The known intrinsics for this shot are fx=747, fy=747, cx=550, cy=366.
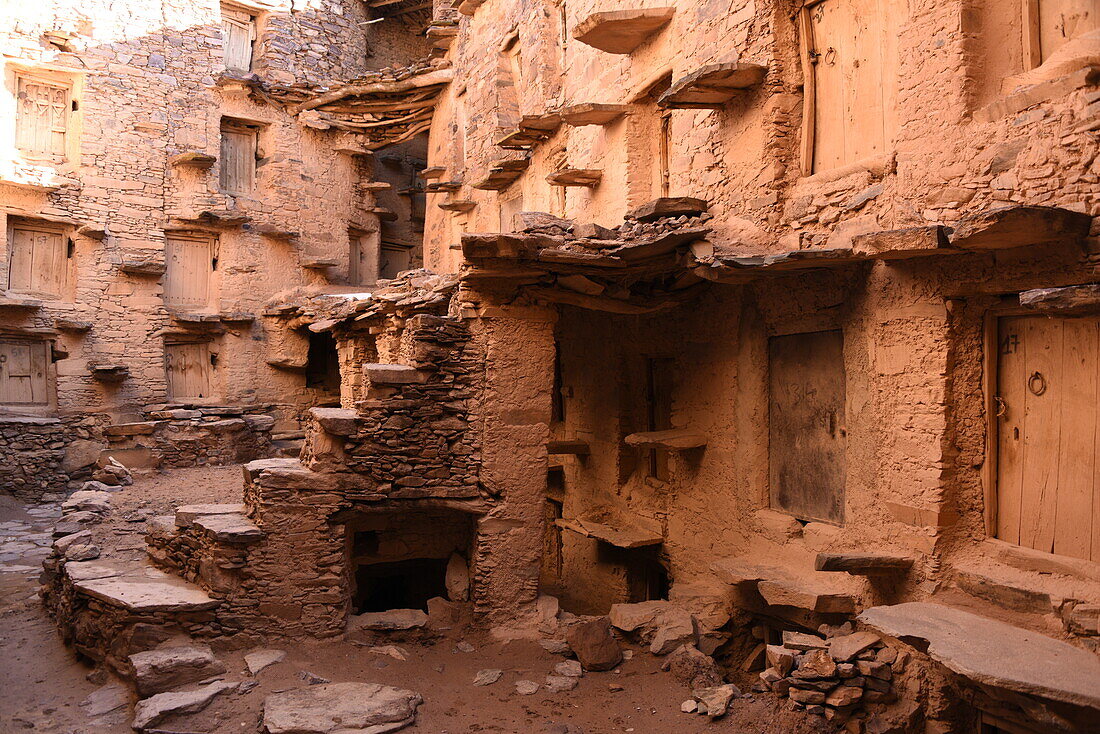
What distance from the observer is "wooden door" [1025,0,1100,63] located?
16.2 feet

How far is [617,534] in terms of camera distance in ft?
30.0

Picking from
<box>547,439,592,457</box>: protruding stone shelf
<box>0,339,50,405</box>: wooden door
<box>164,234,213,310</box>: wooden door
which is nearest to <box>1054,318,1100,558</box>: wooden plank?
<box>547,439,592,457</box>: protruding stone shelf

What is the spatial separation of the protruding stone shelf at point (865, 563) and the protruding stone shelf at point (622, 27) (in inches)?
241

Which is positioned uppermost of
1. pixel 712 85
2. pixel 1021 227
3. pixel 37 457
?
pixel 712 85

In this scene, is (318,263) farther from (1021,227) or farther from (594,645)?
(1021,227)

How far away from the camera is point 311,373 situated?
58.4 feet

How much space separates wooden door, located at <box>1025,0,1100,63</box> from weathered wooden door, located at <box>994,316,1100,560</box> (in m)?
1.89

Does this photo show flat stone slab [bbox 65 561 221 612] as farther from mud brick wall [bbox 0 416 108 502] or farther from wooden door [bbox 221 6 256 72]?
wooden door [bbox 221 6 256 72]

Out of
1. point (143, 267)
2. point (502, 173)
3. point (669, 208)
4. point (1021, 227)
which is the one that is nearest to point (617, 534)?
point (669, 208)

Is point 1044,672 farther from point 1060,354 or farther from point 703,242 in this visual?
point 703,242

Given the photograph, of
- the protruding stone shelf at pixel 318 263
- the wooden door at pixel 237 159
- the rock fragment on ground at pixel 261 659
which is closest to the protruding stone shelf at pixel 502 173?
the protruding stone shelf at pixel 318 263

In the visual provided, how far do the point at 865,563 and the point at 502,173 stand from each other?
9.94m

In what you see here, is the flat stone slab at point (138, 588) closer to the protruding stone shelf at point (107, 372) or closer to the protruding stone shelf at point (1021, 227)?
the protruding stone shelf at point (1021, 227)

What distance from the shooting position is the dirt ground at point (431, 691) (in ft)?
19.4
